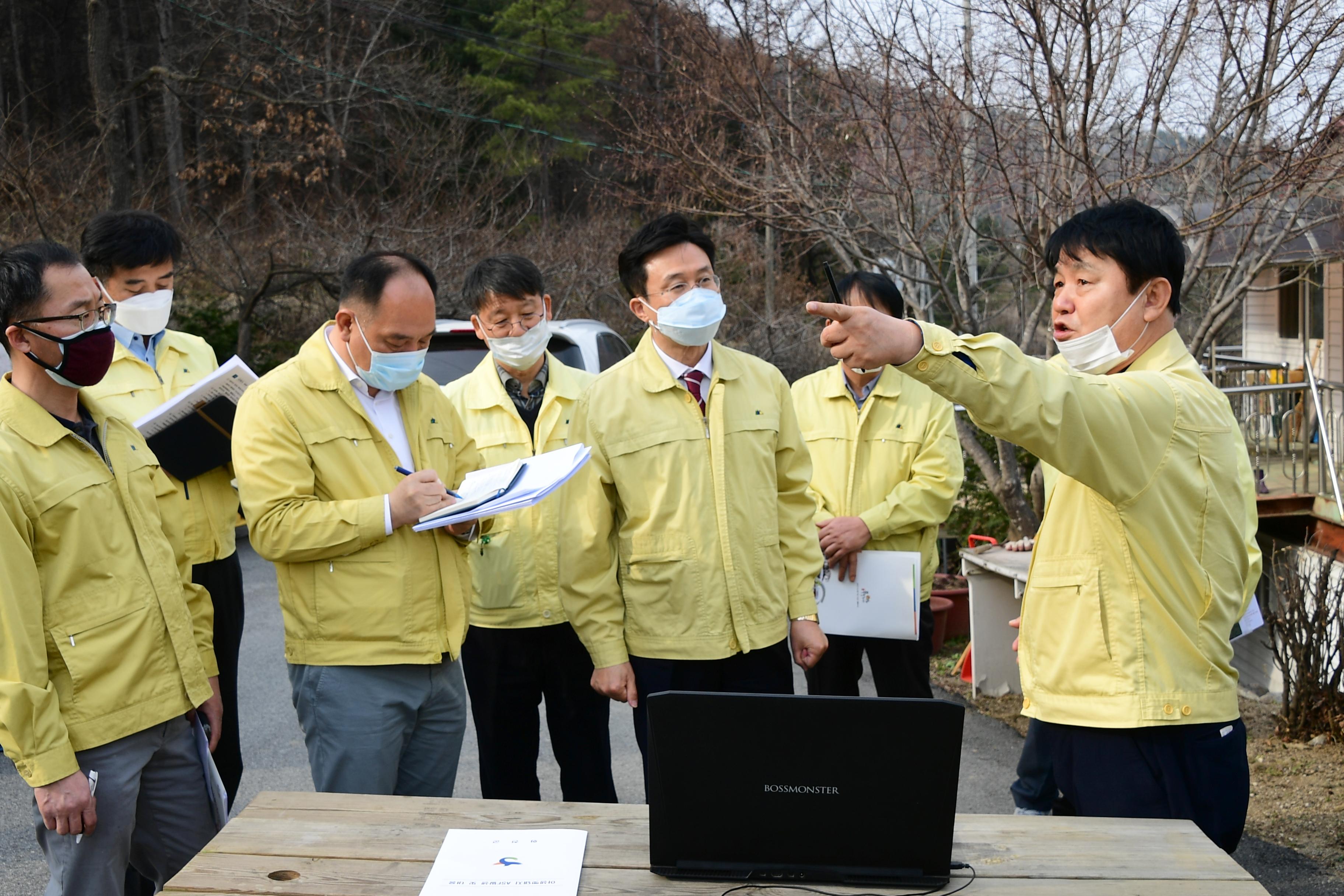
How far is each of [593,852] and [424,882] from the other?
344 mm

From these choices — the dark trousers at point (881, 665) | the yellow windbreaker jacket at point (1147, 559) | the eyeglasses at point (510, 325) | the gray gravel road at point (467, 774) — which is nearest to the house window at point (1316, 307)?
the gray gravel road at point (467, 774)

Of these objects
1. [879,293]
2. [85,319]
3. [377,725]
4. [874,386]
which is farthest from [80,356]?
[879,293]

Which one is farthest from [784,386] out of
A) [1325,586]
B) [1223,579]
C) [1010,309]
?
[1010,309]

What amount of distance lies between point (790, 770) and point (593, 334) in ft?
18.8

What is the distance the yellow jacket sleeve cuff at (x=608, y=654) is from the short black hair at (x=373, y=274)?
1.22 metres

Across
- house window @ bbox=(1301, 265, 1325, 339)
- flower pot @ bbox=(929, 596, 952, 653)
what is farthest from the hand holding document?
house window @ bbox=(1301, 265, 1325, 339)

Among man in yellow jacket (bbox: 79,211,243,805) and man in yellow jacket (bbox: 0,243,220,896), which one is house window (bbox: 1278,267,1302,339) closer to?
man in yellow jacket (bbox: 79,211,243,805)

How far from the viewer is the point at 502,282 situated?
4434 millimetres

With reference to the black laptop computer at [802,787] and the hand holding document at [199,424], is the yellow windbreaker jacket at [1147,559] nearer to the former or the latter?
the black laptop computer at [802,787]

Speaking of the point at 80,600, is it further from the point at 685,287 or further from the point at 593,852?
the point at 685,287

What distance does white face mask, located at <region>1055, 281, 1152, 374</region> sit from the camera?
9.03 feet

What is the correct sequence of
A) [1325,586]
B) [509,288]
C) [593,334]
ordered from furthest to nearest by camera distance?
[593,334], [1325,586], [509,288]

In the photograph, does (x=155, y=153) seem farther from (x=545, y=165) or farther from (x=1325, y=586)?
(x=1325, y=586)

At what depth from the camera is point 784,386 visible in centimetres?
380
